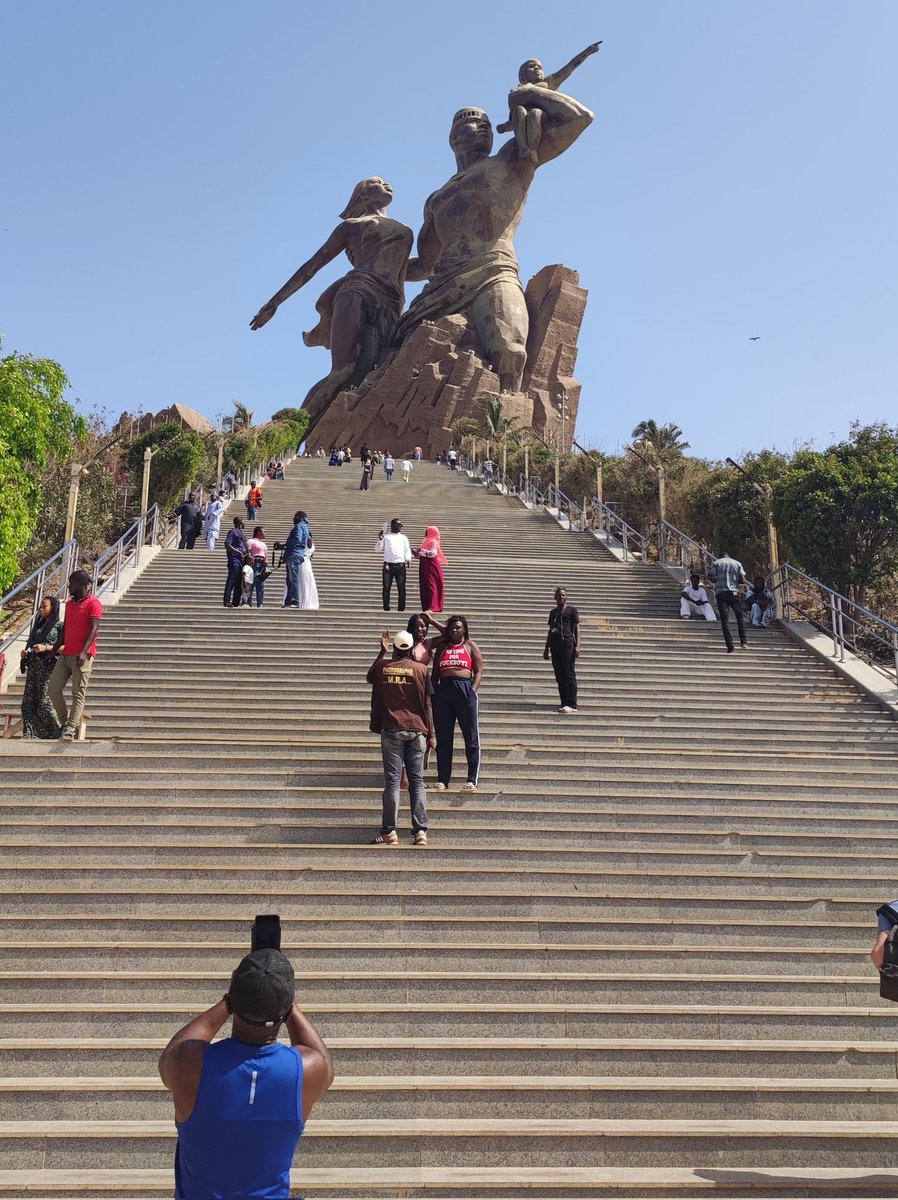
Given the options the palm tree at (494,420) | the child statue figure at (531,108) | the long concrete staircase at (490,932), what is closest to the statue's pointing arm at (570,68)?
the child statue figure at (531,108)

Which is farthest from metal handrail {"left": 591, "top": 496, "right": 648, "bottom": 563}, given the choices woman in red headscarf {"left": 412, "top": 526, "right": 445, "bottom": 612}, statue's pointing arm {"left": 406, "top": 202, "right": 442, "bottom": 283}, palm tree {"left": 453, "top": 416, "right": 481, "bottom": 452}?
statue's pointing arm {"left": 406, "top": 202, "right": 442, "bottom": 283}

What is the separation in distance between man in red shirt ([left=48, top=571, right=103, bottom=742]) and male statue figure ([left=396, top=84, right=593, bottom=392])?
42.0 meters

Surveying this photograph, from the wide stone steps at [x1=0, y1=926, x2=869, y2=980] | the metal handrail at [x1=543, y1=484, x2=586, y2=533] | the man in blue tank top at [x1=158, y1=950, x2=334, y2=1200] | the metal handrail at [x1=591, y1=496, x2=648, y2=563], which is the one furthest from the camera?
the metal handrail at [x1=543, y1=484, x2=586, y2=533]

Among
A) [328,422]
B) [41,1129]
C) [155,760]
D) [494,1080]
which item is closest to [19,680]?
[155,760]

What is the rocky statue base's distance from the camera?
46.2 metres

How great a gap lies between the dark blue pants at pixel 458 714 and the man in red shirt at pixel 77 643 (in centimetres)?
259

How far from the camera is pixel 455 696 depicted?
704cm

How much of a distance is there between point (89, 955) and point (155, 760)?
8.35 ft

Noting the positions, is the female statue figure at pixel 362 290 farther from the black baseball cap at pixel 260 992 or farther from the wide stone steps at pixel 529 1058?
the black baseball cap at pixel 260 992

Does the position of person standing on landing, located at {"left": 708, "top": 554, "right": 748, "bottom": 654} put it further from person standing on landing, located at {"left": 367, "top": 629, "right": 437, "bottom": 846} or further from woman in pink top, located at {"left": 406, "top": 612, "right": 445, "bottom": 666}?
person standing on landing, located at {"left": 367, "top": 629, "right": 437, "bottom": 846}

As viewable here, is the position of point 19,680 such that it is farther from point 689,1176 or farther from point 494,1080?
point 689,1176

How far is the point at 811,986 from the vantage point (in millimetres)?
5039

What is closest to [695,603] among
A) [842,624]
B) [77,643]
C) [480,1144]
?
[842,624]

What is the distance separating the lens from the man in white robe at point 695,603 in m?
13.0
